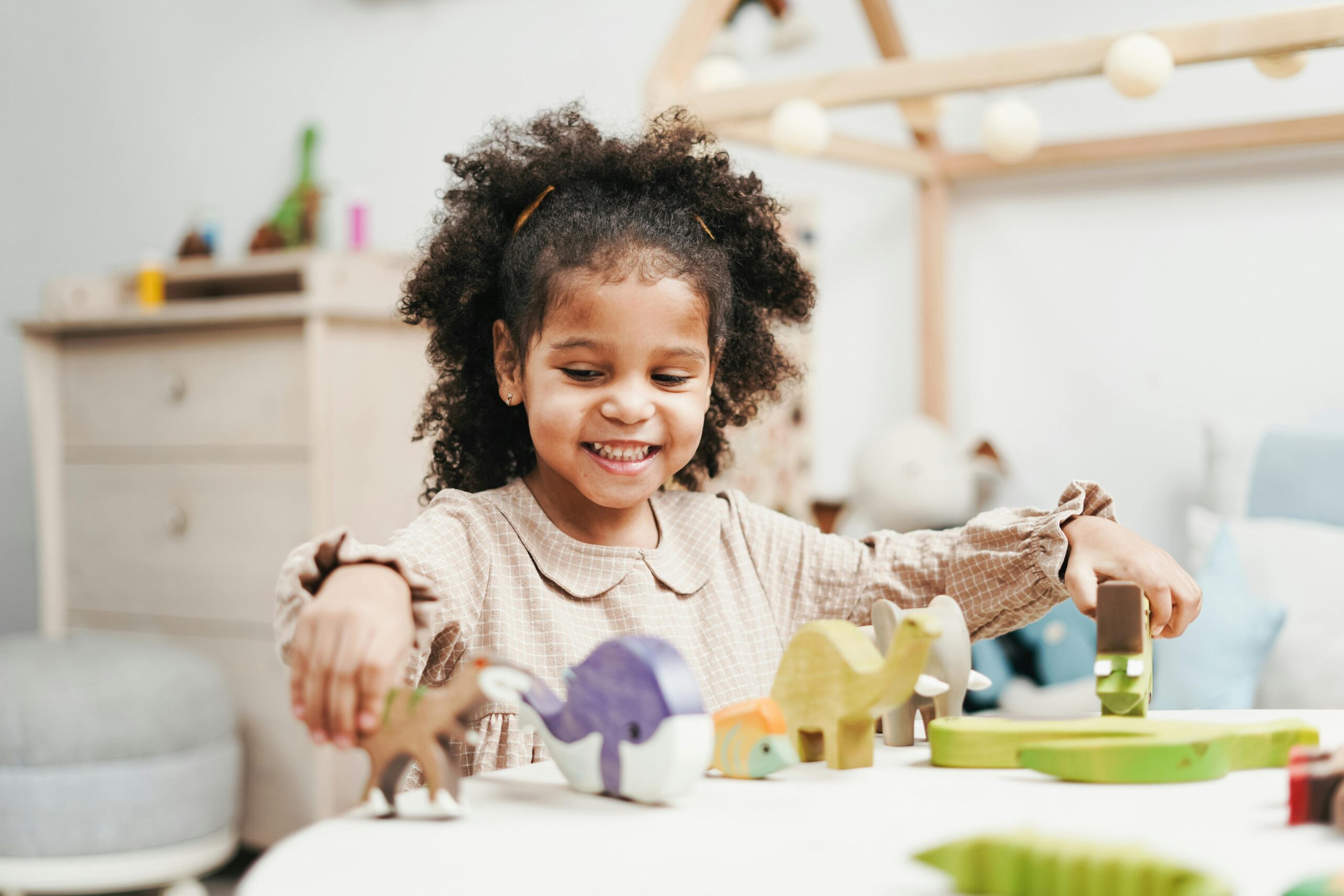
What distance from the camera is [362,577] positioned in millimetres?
566

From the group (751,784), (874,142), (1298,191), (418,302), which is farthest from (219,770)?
(1298,191)

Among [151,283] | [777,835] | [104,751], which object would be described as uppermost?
[151,283]

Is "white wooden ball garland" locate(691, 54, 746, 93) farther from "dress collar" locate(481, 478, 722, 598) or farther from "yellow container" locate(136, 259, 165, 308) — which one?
"yellow container" locate(136, 259, 165, 308)

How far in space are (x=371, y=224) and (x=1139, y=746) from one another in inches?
82.5

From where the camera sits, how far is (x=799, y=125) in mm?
1356

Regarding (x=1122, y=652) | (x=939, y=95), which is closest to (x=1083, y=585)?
(x=1122, y=652)

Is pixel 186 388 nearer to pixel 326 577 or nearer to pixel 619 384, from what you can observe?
pixel 619 384

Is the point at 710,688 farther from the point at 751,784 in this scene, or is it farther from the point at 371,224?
the point at 371,224

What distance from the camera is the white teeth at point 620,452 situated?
0.82 meters

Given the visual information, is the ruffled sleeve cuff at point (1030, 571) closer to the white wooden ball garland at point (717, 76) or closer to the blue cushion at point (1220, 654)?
the blue cushion at point (1220, 654)

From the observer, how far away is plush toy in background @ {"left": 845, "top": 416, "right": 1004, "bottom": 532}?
1718mm

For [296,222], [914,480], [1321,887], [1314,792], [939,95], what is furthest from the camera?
[296,222]

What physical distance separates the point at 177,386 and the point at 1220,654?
1552 millimetres

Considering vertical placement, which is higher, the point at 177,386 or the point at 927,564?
the point at 177,386
